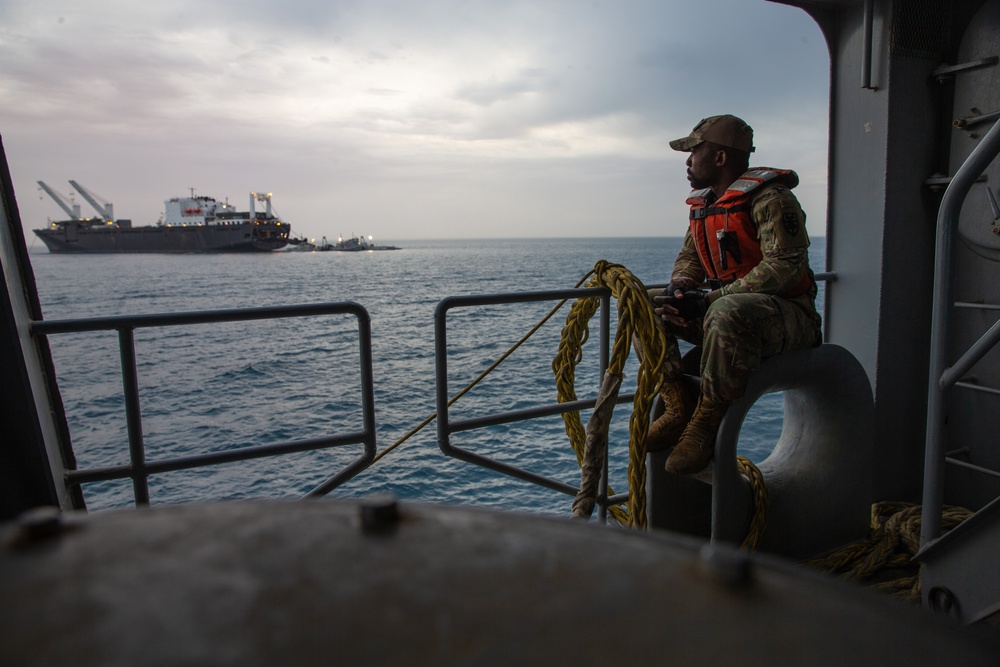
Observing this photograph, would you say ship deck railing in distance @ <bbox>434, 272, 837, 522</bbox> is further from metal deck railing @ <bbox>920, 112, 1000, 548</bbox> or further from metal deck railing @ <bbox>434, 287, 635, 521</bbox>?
metal deck railing @ <bbox>920, 112, 1000, 548</bbox>

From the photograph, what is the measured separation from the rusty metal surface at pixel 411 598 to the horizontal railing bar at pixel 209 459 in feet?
5.24

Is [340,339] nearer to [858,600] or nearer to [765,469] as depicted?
[765,469]

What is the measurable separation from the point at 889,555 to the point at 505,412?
76.4 inches

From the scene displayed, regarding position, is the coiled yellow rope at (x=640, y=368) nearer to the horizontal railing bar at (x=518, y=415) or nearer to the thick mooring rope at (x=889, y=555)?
the horizontal railing bar at (x=518, y=415)

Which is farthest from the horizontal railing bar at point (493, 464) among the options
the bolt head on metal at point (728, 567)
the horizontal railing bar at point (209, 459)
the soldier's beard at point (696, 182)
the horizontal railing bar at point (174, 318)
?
the bolt head on metal at point (728, 567)

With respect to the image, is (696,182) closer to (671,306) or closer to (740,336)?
(671,306)

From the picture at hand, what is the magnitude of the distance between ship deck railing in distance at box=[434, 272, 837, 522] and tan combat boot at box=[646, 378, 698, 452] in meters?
0.19

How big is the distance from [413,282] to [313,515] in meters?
50.7

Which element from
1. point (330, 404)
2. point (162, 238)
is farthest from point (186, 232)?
point (330, 404)

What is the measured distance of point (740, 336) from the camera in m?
2.44

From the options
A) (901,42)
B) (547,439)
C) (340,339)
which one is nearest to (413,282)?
(340,339)

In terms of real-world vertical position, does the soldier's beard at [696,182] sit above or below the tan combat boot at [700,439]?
above

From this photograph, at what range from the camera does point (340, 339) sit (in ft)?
84.4

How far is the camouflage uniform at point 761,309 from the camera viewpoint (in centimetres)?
244
